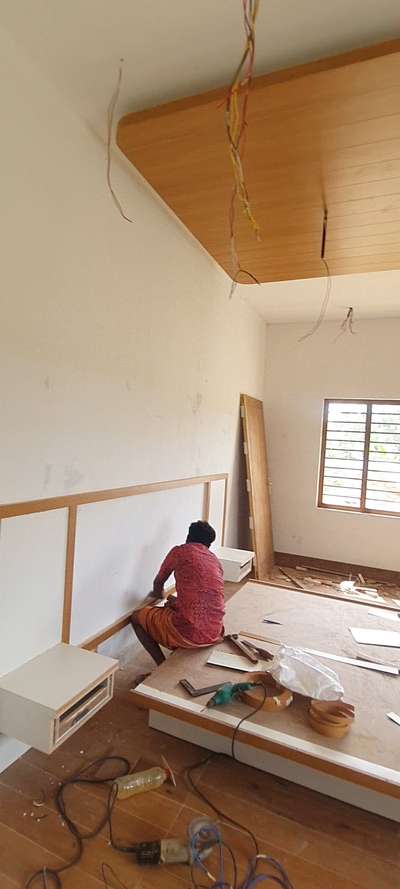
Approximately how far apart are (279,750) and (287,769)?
0.76 feet

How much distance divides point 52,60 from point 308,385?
3.94 m

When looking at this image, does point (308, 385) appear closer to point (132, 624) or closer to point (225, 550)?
point (225, 550)

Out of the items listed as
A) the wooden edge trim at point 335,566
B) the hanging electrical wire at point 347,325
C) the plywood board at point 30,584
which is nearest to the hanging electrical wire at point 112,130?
the plywood board at point 30,584

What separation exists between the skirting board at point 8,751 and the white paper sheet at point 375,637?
182 centimetres

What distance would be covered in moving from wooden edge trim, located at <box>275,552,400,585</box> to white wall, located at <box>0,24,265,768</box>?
8.44 feet

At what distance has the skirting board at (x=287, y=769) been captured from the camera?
1.56m

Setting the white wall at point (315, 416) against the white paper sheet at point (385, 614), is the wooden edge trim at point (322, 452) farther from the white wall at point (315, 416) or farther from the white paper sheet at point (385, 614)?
the white paper sheet at point (385, 614)

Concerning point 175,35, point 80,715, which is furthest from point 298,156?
point 80,715

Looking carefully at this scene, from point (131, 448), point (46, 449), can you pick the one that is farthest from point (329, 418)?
point (46, 449)

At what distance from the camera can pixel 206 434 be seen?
11.7ft

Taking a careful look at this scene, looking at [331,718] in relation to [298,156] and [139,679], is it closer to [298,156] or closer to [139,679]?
[139,679]

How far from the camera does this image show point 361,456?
15.8 feet

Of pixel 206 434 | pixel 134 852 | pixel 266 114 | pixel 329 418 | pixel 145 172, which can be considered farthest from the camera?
pixel 329 418

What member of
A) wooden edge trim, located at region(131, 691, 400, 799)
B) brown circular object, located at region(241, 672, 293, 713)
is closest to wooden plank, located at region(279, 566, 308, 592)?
brown circular object, located at region(241, 672, 293, 713)
